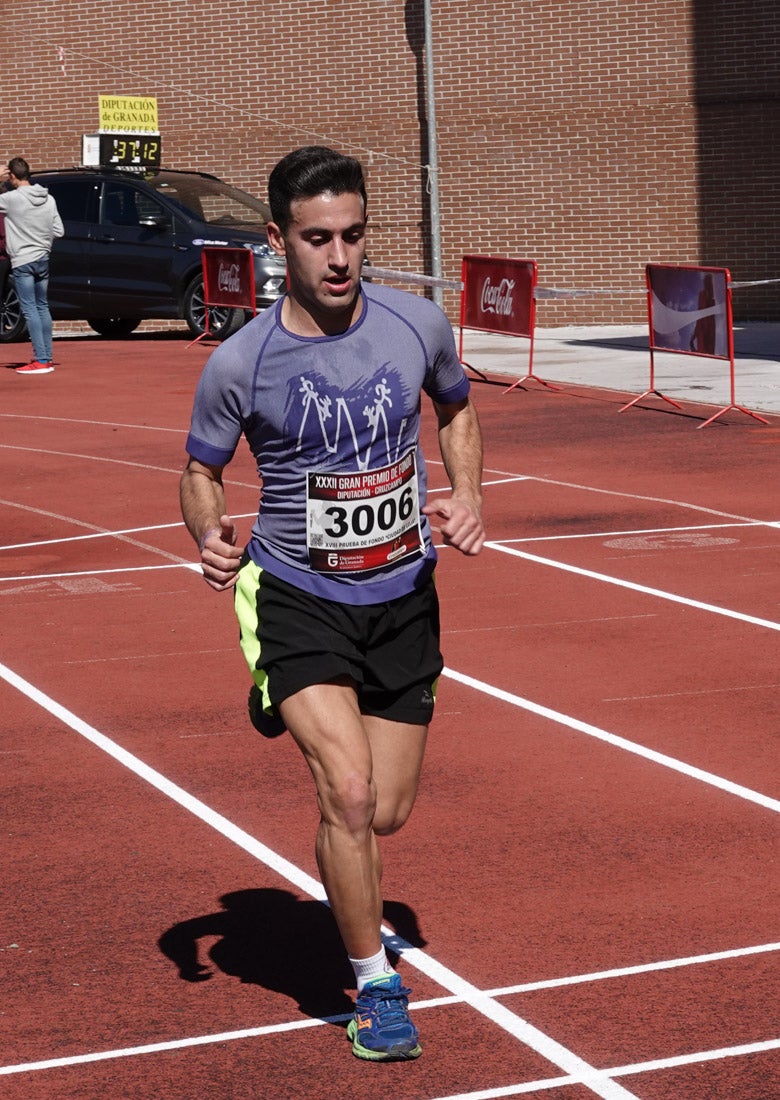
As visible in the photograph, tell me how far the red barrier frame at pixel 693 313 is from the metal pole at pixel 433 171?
36.2ft

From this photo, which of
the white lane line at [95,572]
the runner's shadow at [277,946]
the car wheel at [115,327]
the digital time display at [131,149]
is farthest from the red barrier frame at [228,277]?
the runner's shadow at [277,946]

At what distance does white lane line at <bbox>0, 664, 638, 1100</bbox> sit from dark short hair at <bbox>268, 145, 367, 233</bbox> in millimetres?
2045

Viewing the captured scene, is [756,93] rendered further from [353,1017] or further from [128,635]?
[353,1017]

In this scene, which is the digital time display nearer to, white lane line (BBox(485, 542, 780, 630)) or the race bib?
white lane line (BBox(485, 542, 780, 630))

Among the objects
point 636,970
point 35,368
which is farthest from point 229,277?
point 636,970

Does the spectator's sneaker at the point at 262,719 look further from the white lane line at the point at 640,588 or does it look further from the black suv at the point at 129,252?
the black suv at the point at 129,252

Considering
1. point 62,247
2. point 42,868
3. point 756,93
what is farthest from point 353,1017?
point 756,93

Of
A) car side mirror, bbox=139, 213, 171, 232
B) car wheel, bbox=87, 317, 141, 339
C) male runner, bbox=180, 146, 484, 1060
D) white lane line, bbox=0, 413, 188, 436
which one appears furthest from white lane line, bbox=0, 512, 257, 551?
car wheel, bbox=87, 317, 141, 339

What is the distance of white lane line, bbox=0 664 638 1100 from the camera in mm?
4465

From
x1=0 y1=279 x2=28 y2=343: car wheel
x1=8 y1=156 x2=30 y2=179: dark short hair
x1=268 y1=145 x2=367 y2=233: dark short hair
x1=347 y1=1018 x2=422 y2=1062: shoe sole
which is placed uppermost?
x1=8 y1=156 x2=30 y2=179: dark short hair

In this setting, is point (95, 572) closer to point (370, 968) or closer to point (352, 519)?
point (352, 519)

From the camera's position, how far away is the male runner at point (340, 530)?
452 centimetres

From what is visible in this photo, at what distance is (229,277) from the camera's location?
23.5m

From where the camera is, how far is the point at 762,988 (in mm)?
4910
